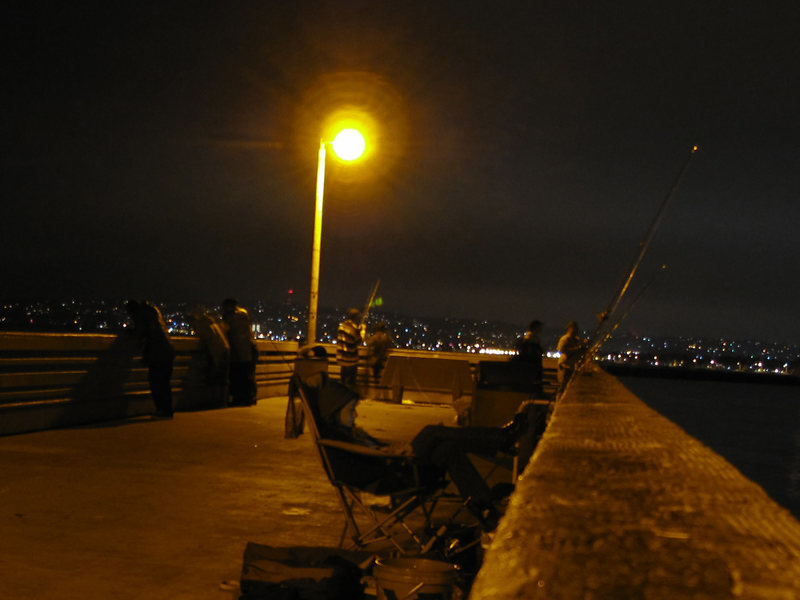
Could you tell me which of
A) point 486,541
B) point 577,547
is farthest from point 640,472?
point 486,541

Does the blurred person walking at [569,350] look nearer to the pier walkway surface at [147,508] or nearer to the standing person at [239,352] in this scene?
the pier walkway surface at [147,508]

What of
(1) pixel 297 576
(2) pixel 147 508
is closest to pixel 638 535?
(1) pixel 297 576

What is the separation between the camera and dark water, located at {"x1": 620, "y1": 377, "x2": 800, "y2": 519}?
48.6 meters

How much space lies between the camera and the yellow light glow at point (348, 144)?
1572 cm

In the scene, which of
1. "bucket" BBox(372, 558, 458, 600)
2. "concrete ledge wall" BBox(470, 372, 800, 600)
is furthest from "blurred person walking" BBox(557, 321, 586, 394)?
"concrete ledge wall" BBox(470, 372, 800, 600)

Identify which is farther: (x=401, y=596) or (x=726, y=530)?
(x=401, y=596)

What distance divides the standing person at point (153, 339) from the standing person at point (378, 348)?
7946 millimetres

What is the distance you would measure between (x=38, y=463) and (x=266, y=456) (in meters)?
2.42

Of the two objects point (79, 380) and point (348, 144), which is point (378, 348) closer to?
point (348, 144)

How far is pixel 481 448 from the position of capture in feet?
18.6

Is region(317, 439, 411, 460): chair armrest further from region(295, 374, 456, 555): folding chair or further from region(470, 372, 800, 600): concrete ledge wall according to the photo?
region(470, 372, 800, 600): concrete ledge wall

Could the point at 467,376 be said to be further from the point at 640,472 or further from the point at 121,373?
the point at 640,472

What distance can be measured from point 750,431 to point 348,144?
272ft

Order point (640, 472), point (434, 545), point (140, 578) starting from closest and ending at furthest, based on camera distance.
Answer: point (640, 472) < point (140, 578) < point (434, 545)
